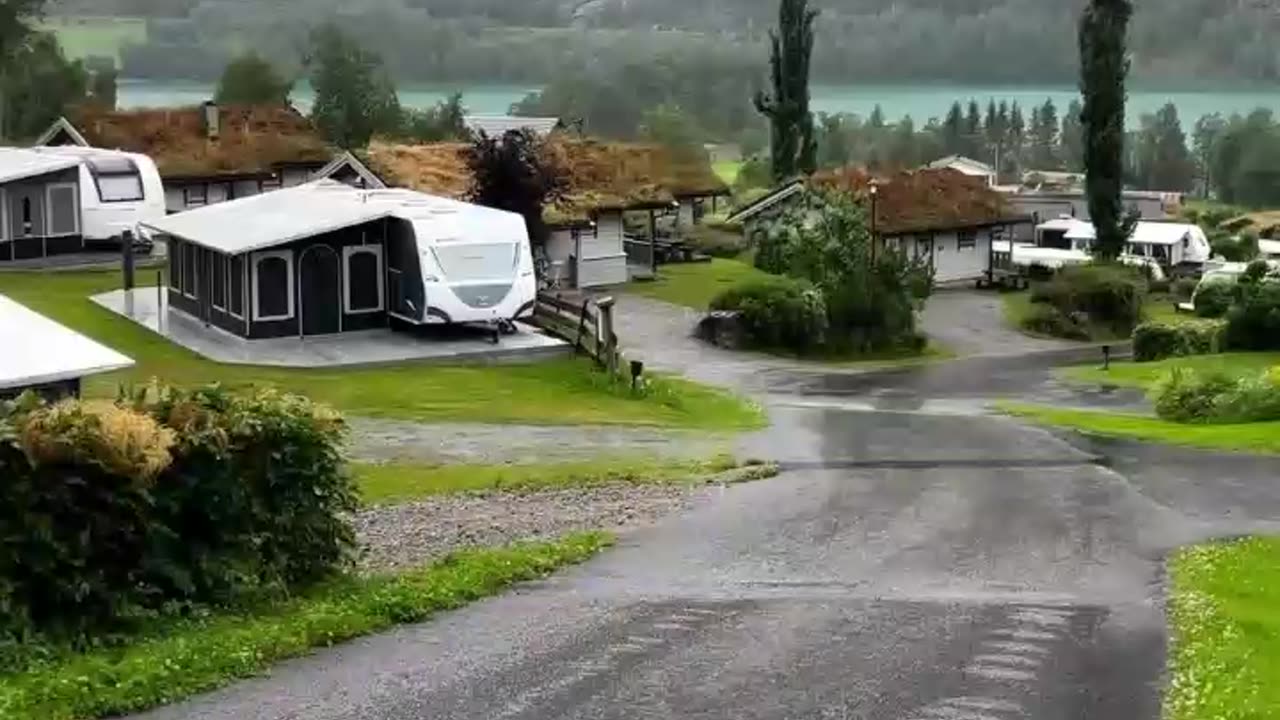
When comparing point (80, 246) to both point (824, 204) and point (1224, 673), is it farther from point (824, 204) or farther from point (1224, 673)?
point (1224, 673)

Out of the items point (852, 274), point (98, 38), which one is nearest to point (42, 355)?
point (852, 274)

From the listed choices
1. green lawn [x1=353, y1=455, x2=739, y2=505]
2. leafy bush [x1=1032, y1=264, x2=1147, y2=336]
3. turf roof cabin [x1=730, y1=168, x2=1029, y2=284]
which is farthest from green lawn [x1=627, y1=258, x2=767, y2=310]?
green lawn [x1=353, y1=455, x2=739, y2=505]

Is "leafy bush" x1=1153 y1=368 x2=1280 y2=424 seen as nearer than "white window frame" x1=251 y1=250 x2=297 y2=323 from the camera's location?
Yes

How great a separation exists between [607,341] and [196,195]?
21.1 m

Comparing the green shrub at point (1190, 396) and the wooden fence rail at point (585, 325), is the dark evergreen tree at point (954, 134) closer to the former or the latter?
the wooden fence rail at point (585, 325)

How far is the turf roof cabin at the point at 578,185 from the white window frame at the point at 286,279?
12714 millimetres

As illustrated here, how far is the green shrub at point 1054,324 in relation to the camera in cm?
5184

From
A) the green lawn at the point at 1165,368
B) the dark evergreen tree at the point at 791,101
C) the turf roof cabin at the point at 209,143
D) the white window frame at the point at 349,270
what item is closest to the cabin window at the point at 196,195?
the turf roof cabin at the point at 209,143

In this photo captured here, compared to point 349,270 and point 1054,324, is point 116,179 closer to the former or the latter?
point 349,270

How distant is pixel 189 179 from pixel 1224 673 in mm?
41862

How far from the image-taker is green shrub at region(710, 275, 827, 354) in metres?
43.4

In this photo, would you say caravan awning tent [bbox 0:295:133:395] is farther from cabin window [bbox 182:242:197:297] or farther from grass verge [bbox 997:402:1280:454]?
cabin window [bbox 182:242:197:297]

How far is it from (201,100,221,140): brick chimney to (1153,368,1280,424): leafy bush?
100 ft

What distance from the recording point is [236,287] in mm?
35125
